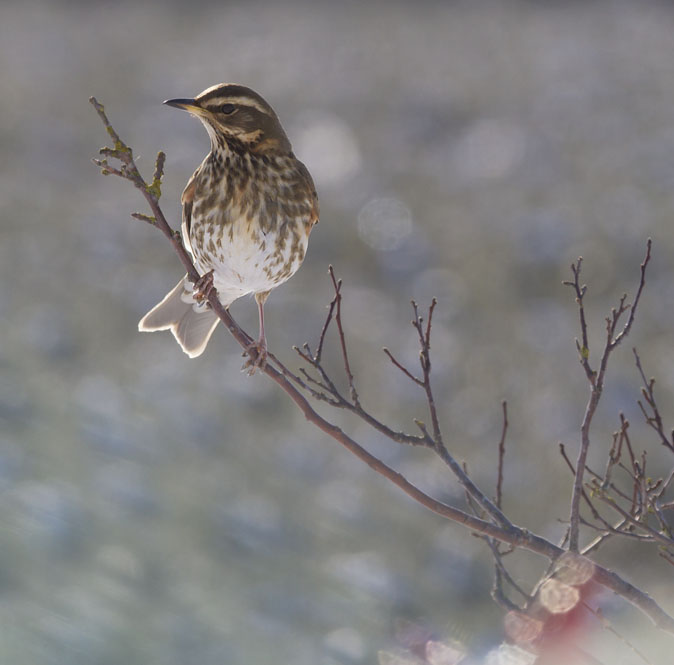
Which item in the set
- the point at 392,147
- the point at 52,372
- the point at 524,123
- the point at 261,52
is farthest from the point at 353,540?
the point at 261,52

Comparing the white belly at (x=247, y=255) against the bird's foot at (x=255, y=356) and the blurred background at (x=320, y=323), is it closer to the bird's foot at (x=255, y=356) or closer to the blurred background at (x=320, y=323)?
the bird's foot at (x=255, y=356)

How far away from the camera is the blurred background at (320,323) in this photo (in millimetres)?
7426

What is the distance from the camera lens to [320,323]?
1143 cm

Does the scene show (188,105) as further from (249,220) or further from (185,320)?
(185,320)

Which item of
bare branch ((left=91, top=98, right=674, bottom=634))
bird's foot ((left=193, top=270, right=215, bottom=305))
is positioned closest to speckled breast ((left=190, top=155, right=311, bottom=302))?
bird's foot ((left=193, top=270, right=215, bottom=305))

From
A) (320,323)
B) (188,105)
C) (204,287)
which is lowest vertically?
(204,287)

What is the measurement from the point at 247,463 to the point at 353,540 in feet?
4.76

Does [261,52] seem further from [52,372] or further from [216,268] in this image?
A: [216,268]

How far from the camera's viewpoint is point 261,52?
19.3 meters

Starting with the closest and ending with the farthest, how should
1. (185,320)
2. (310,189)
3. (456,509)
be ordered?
(456,509) < (310,189) < (185,320)

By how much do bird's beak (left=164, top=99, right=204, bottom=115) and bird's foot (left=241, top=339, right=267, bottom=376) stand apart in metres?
0.82

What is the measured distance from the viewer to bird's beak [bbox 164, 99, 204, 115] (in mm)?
3375

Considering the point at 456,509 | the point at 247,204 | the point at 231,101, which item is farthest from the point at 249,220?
the point at 456,509

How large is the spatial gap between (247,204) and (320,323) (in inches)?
295
